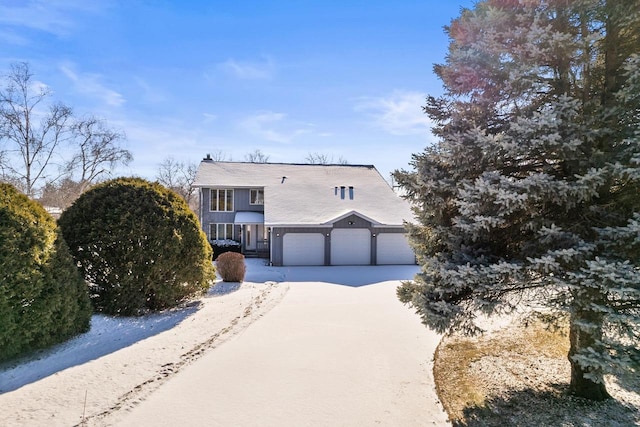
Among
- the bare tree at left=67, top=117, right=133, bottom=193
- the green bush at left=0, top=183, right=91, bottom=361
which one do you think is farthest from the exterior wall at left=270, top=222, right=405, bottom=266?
the bare tree at left=67, top=117, right=133, bottom=193

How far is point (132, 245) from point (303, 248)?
445 inches

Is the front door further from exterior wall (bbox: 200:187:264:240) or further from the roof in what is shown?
the roof

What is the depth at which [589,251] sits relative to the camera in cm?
404

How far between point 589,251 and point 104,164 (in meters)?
32.8

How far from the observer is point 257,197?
23.3 metres

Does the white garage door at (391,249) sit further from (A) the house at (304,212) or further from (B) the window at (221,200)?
(B) the window at (221,200)

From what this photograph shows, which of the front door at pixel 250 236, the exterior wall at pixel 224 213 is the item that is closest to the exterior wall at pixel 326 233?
the front door at pixel 250 236

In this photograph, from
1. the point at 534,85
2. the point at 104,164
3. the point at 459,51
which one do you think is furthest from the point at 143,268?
the point at 104,164

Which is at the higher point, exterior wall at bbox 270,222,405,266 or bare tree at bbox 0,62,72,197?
bare tree at bbox 0,62,72,197

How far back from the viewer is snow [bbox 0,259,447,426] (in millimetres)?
4371

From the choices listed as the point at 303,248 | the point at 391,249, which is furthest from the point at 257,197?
the point at 391,249

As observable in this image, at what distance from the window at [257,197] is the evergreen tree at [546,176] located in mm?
18735

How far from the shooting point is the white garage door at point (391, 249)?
1941 centimetres

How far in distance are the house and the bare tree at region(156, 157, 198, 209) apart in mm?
20190
